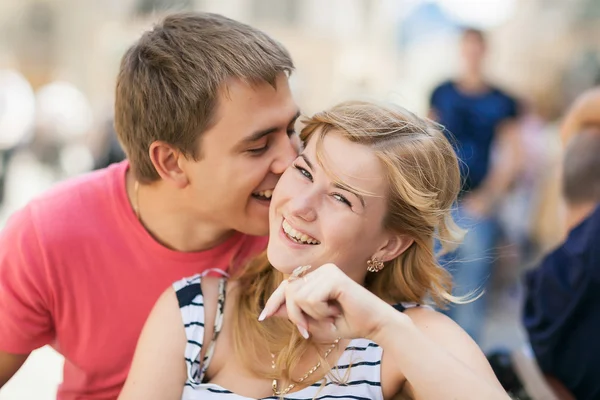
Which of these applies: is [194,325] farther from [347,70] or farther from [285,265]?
[347,70]

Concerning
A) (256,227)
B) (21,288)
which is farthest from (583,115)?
(21,288)

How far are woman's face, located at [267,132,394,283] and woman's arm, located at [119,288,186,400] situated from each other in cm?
36

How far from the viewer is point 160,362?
209 centimetres

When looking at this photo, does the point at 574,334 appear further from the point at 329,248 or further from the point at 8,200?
the point at 8,200

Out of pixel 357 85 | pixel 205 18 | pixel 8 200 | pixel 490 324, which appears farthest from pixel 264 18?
pixel 205 18

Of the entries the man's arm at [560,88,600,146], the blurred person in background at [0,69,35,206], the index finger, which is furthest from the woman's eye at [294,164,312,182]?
the blurred person in background at [0,69,35,206]


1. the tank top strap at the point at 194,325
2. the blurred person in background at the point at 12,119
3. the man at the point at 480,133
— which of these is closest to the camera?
the tank top strap at the point at 194,325

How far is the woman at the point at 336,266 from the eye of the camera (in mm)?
2027

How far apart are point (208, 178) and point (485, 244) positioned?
11.3 feet

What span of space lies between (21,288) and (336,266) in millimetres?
1044

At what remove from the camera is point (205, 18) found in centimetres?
249

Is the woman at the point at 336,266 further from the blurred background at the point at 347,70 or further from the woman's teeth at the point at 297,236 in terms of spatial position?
the blurred background at the point at 347,70

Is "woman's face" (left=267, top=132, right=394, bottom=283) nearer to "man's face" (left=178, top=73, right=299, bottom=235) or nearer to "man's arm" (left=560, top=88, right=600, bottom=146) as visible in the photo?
"man's face" (left=178, top=73, right=299, bottom=235)

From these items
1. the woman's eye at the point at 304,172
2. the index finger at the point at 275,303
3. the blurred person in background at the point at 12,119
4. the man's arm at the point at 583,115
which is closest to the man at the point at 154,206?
the woman's eye at the point at 304,172
